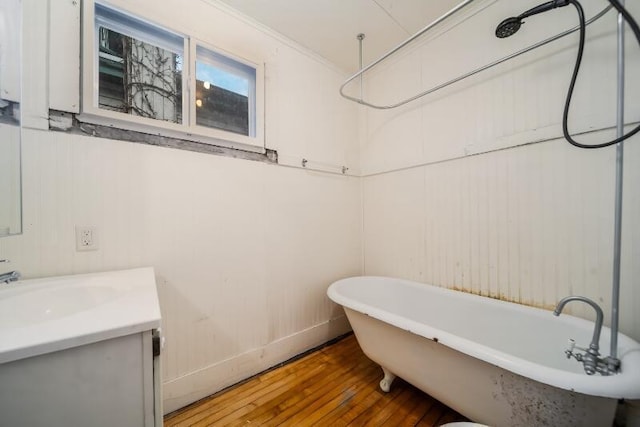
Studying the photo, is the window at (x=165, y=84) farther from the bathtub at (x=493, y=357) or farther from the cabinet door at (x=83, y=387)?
the bathtub at (x=493, y=357)

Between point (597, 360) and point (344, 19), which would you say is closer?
point (597, 360)

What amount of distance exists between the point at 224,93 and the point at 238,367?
1849mm

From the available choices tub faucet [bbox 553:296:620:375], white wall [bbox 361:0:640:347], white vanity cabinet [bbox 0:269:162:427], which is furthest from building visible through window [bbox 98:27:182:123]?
tub faucet [bbox 553:296:620:375]

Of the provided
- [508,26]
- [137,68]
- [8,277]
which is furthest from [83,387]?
[508,26]

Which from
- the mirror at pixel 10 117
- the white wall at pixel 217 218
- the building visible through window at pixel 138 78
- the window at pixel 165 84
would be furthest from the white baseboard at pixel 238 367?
the building visible through window at pixel 138 78

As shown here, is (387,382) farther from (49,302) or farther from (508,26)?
(508,26)

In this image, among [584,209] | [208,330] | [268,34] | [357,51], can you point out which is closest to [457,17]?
[357,51]

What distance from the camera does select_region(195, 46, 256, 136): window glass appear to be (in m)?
1.49

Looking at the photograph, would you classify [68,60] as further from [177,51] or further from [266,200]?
[266,200]

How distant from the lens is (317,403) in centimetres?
132

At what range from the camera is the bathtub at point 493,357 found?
2.47 feet

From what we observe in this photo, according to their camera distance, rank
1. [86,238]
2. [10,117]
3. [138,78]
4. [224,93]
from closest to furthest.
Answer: [10,117] → [86,238] → [138,78] → [224,93]

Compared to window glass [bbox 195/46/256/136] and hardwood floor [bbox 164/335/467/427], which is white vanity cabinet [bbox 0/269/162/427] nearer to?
hardwood floor [bbox 164/335/467/427]

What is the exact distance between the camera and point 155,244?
49.8 inches
